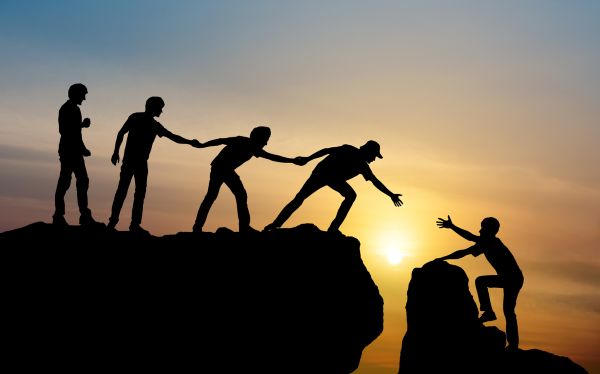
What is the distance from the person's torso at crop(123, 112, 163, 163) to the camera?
16.4 metres

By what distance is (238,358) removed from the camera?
1627 cm

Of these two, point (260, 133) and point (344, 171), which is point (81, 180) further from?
point (344, 171)

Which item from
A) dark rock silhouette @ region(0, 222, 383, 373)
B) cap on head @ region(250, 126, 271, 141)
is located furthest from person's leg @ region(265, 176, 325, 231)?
cap on head @ region(250, 126, 271, 141)

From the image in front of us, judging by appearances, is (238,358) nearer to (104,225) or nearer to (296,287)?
(296,287)

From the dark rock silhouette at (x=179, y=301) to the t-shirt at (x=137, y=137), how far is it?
6.22 feet

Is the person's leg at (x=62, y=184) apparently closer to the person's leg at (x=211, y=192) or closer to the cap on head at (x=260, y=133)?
the person's leg at (x=211, y=192)

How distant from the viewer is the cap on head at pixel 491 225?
18594 mm

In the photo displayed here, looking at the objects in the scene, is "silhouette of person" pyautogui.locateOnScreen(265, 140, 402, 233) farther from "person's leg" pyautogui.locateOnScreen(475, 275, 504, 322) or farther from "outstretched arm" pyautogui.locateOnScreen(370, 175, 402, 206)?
"person's leg" pyautogui.locateOnScreen(475, 275, 504, 322)

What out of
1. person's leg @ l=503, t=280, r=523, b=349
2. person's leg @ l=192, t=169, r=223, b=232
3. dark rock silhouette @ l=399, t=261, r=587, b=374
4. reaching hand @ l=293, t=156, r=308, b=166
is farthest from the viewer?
dark rock silhouette @ l=399, t=261, r=587, b=374

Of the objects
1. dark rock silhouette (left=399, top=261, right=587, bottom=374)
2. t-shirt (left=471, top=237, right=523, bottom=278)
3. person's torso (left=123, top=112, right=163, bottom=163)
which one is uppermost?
person's torso (left=123, top=112, right=163, bottom=163)

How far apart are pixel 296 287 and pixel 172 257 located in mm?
3016

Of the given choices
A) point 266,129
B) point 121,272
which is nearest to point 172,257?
point 121,272

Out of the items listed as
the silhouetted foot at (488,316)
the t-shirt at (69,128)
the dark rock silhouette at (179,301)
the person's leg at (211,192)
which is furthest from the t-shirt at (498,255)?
the t-shirt at (69,128)

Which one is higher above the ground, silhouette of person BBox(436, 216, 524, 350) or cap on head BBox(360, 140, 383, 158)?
cap on head BBox(360, 140, 383, 158)
